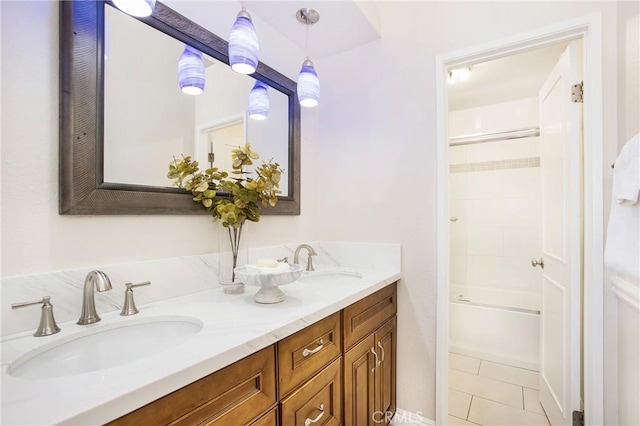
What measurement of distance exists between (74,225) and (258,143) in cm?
90

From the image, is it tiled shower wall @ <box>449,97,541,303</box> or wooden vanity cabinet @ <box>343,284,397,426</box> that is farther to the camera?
tiled shower wall @ <box>449,97,541,303</box>

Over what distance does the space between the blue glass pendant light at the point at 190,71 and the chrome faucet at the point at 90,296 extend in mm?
777

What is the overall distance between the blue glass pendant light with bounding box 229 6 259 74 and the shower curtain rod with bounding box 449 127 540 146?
266cm

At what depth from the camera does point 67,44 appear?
854 millimetres

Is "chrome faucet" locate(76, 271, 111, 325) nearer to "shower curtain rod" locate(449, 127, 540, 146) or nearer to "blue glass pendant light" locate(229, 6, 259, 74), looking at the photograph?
"blue glass pendant light" locate(229, 6, 259, 74)

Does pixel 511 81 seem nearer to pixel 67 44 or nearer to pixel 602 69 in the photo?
pixel 602 69

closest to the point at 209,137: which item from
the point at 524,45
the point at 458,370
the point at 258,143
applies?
the point at 258,143

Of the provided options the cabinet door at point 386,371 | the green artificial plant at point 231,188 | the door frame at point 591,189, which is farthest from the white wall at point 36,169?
the door frame at point 591,189

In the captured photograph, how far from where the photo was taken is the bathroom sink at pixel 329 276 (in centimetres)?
161

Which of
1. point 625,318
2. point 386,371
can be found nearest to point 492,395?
point 386,371

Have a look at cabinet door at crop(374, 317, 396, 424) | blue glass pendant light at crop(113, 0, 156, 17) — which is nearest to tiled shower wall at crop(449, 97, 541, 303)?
cabinet door at crop(374, 317, 396, 424)

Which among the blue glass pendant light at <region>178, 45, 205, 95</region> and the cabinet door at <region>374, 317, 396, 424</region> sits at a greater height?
the blue glass pendant light at <region>178, 45, 205, 95</region>

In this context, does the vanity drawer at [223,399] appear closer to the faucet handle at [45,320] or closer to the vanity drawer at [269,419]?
the vanity drawer at [269,419]

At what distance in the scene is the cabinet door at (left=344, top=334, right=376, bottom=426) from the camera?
1.19 meters
